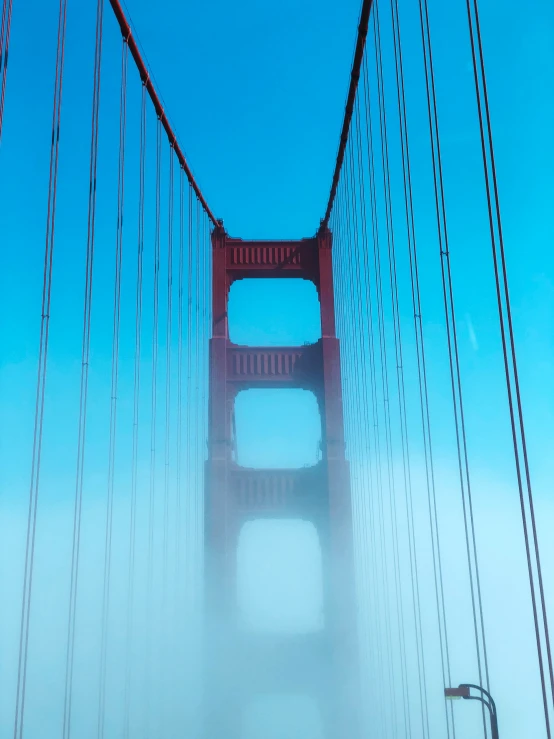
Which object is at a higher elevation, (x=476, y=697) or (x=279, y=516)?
(x=279, y=516)

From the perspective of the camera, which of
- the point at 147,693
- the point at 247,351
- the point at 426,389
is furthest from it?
the point at 247,351

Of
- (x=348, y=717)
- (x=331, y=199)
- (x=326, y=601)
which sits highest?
(x=331, y=199)

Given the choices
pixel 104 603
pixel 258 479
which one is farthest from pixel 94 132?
pixel 258 479

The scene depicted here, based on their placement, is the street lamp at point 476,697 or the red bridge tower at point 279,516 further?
the red bridge tower at point 279,516

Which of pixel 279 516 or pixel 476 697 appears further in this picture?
pixel 279 516

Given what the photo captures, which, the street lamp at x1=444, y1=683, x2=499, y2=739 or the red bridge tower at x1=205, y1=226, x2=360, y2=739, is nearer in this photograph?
the street lamp at x1=444, y1=683, x2=499, y2=739

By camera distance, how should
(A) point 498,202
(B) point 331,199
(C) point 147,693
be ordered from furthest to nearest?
(B) point 331,199, (C) point 147,693, (A) point 498,202

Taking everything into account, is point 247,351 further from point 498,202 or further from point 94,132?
point 498,202

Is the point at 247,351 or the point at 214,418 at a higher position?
the point at 247,351
